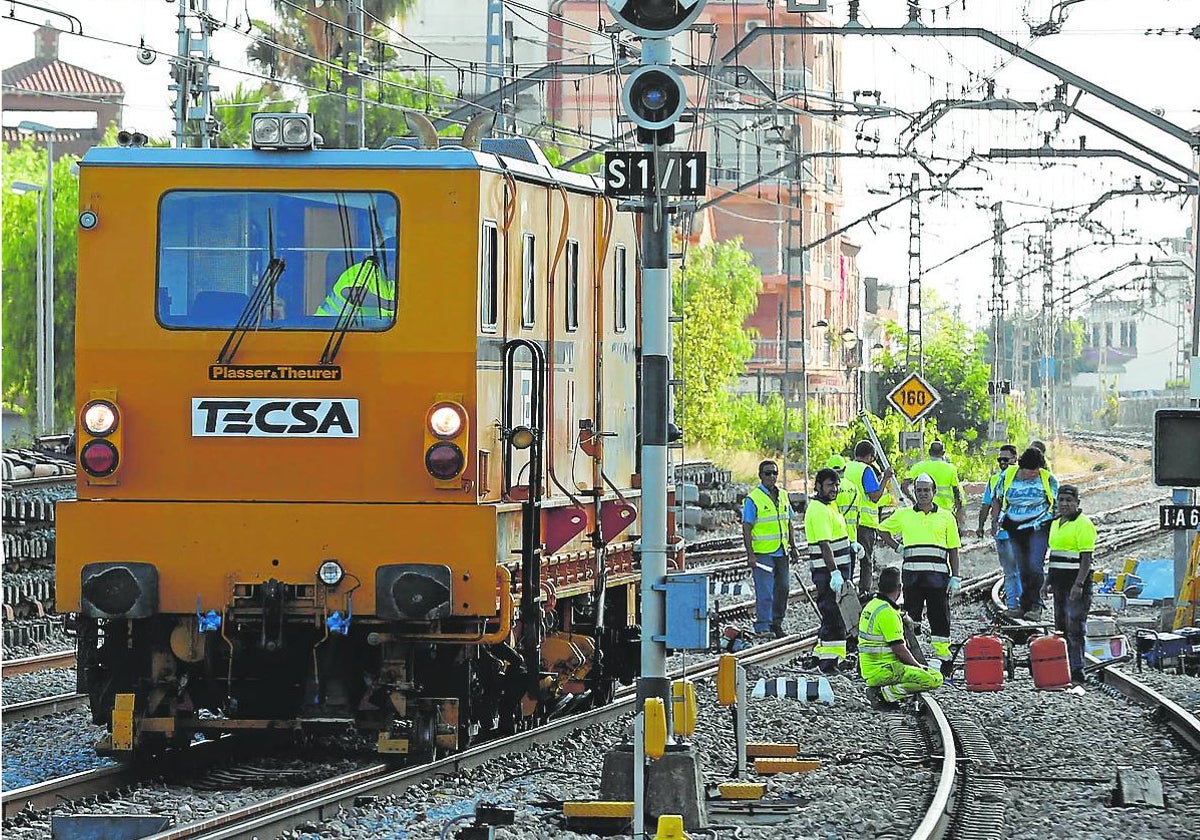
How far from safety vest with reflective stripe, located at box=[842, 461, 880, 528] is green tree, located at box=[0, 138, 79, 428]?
1151 inches

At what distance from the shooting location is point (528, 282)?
11859 millimetres

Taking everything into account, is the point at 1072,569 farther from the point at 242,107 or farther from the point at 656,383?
the point at 242,107

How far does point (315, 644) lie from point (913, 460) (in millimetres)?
36576

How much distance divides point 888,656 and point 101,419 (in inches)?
266

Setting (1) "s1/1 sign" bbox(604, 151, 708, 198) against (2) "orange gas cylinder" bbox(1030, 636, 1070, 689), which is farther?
(2) "orange gas cylinder" bbox(1030, 636, 1070, 689)

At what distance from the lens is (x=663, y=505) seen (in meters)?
9.95

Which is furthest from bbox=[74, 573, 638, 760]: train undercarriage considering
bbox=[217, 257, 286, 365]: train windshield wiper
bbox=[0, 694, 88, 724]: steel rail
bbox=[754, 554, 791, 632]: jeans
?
bbox=[754, 554, 791, 632]: jeans

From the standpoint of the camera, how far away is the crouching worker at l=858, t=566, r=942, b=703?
15.3 m

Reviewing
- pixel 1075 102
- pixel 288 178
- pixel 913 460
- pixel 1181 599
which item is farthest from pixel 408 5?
pixel 288 178

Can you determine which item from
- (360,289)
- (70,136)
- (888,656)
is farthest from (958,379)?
(360,289)

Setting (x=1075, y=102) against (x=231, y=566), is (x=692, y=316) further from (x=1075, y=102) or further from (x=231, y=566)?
(x=231, y=566)

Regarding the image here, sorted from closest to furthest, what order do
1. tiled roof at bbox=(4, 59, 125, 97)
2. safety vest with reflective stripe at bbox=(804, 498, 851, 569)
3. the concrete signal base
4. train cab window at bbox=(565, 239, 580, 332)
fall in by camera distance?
the concrete signal base, train cab window at bbox=(565, 239, 580, 332), safety vest with reflective stripe at bbox=(804, 498, 851, 569), tiled roof at bbox=(4, 59, 125, 97)

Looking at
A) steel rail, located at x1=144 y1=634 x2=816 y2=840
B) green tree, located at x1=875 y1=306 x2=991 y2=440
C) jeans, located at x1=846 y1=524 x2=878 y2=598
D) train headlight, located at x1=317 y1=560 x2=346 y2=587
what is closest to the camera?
steel rail, located at x1=144 y1=634 x2=816 y2=840

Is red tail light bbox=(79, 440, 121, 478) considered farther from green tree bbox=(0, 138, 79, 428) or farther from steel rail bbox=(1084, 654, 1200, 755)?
green tree bbox=(0, 138, 79, 428)
